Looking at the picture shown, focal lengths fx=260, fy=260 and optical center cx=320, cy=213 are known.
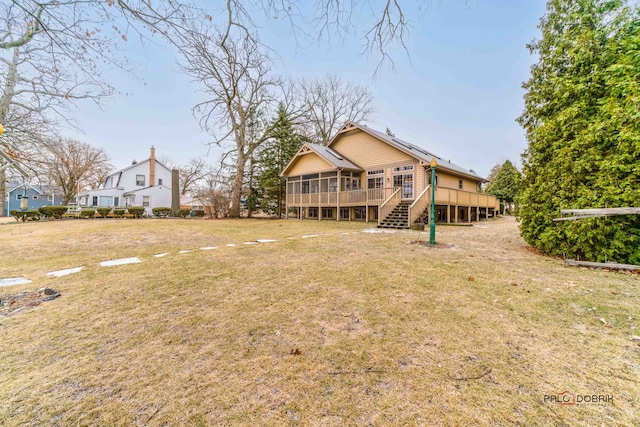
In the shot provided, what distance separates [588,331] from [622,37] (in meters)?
7.22

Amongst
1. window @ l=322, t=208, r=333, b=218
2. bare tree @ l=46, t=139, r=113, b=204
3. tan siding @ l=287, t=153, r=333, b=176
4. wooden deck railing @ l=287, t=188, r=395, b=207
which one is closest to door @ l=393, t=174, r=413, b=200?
wooden deck railing @ l=287, t=188, r=395, b=207

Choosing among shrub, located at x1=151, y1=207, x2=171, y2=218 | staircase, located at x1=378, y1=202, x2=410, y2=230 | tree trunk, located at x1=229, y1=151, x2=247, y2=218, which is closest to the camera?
staircase, located at x1=378, y1=202, x2=410, y2=230

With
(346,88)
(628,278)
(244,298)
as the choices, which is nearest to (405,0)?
(244,298)

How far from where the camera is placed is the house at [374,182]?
48.2 ft

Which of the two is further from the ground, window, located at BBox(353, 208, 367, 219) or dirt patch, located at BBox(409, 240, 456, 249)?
window, located at BBox(353, 208, 367, 219)

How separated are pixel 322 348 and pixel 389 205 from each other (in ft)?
41.0

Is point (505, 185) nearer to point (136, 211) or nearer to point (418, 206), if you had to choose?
point (418, 206)

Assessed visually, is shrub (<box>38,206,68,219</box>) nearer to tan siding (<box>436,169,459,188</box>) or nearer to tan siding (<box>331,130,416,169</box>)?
tan siding (<box>331,130,416,169</box>)

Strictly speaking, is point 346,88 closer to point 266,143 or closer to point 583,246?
point 266,143

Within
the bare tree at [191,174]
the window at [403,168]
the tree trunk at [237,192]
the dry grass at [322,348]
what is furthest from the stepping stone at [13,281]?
the bare tree at [191,174]

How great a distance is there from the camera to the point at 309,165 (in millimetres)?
19781

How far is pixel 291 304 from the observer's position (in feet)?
11.4

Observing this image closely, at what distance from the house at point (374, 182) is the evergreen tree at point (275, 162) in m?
2.07

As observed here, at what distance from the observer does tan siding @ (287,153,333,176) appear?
61.0 feet
